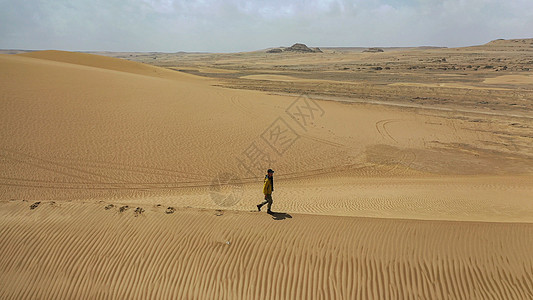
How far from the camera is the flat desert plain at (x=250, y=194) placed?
5.00 m

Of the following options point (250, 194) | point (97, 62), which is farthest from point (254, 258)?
point (97, 62)

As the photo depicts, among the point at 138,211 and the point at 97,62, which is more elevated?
the point at 97,62

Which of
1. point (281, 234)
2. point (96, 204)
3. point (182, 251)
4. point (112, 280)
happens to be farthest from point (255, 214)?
point (96, 204)

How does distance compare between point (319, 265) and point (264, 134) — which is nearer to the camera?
point (319, 265)

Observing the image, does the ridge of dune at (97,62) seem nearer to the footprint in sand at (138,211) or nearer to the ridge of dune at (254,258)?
the footprint in sand at (138,211)

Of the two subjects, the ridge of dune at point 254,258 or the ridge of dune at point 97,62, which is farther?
the ridge of dune at point 97,62

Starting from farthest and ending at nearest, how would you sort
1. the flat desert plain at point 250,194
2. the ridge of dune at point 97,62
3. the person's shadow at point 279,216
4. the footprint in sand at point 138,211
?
the ridge of dune at point 97,62
the person's shadow at point 279,216
the footprint in sand at point 138,211
the flat desert plain at point 250,194

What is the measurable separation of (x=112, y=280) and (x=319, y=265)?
3.38 metres

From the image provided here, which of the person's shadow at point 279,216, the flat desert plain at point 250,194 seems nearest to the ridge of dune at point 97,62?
the flat desert plain at point 250,194

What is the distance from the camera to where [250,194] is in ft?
33.0

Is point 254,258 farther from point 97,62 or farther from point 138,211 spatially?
point 97,62

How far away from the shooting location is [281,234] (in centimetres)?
585

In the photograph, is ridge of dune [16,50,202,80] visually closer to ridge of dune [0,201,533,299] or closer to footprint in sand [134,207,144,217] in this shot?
footprint in sand [134,207,144,217]

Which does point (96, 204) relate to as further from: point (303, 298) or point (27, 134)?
point (27, 134)
